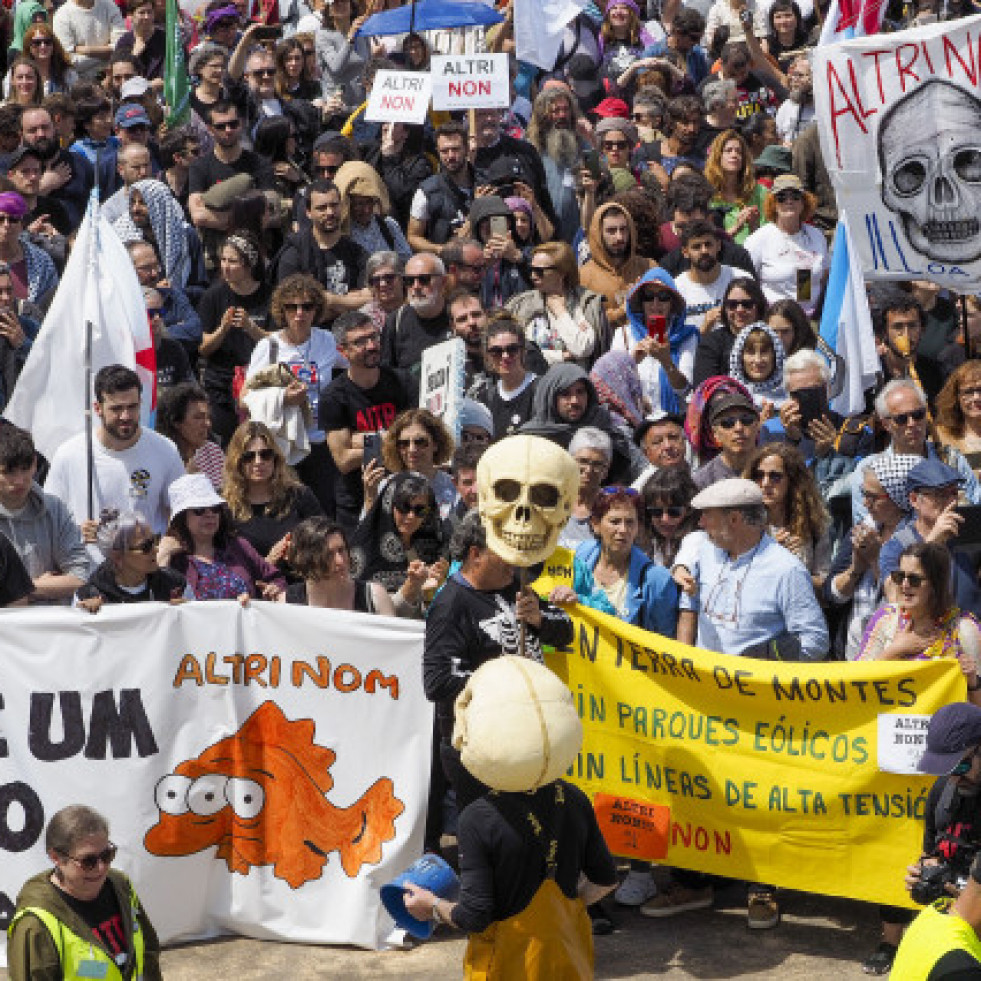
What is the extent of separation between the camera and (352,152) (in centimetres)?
1539

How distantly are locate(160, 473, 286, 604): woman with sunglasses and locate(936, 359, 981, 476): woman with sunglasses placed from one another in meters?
3.41

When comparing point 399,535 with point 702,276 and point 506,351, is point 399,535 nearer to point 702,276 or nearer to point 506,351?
point 506,351

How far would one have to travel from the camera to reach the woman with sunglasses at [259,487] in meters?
10.7

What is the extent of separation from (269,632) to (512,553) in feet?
5.29

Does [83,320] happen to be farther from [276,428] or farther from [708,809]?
[708,809]

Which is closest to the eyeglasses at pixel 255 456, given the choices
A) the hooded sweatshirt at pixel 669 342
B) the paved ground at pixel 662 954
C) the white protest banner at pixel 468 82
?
the paved ground at pixel 662 954

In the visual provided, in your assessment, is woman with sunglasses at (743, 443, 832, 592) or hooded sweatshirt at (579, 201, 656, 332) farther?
hooded sweatshirt at (579, 201, 656, 332)

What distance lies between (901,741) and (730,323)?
4008 millimetres

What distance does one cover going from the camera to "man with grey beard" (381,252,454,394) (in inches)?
510

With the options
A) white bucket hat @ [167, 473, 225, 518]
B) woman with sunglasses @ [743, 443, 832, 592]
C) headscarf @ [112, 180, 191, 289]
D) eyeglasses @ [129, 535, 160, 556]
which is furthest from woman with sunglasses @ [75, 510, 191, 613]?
headscarf @ [112, 180, 191, 289]

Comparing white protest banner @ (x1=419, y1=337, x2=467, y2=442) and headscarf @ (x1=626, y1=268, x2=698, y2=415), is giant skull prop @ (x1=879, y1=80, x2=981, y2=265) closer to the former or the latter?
headscarf @ (x1=626, y1=268, x2=698, y2=415)

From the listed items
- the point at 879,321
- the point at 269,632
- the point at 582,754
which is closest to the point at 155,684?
the point at 269,632

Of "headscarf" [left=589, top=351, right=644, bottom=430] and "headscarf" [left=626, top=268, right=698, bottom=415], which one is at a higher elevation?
"headscarf" [left=626, top=268, right=698, bottom=415]

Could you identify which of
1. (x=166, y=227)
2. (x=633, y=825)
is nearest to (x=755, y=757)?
(x=633, y=825)
